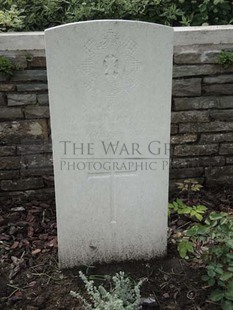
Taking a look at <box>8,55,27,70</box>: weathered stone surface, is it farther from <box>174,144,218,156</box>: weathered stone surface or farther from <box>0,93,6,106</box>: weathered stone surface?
<box>174,144,218,156</box>: weathered stone surface

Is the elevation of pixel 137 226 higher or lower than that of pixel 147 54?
lower

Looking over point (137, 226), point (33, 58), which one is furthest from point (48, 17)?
point (137, 226)

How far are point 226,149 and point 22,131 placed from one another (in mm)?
1450

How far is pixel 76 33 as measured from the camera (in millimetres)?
2150

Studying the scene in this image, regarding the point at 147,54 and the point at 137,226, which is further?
the point at 137,226

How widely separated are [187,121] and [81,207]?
1.10 m

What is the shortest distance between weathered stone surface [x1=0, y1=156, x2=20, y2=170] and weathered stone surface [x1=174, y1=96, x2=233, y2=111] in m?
1.17

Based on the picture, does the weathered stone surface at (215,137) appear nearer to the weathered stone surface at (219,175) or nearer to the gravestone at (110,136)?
the weathered stone surface at (219,175)

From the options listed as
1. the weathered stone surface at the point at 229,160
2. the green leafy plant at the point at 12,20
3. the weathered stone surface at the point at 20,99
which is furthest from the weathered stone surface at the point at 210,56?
the green leafy plant at the point at 12,20

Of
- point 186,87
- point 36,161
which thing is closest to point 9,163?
point 36,161

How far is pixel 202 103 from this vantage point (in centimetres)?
315

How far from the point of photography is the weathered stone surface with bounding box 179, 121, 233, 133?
3.20 metres

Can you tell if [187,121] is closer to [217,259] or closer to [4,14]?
[217,259]

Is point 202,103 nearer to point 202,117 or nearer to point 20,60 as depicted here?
point 202,117
